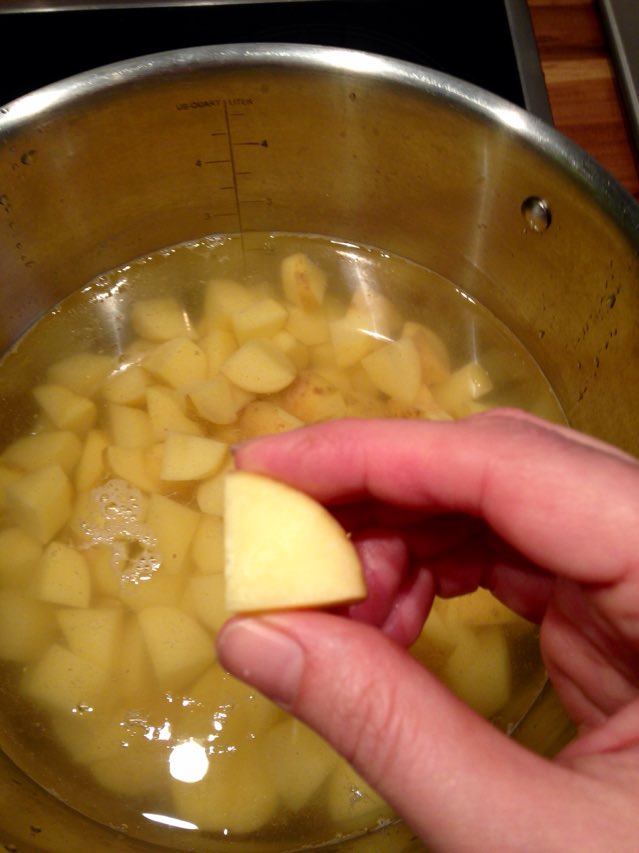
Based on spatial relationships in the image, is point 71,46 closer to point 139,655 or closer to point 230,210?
point 230,210

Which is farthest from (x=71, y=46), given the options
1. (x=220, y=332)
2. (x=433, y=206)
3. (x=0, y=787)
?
(x=0, y=787)

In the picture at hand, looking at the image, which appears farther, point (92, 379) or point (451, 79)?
point (92, 379)

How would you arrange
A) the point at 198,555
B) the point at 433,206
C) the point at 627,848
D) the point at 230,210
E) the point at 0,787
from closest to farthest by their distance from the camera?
the point at 627,848 → the point at 0,787 → the point at 198,555 → the point at 433,206 → the point at 230,210

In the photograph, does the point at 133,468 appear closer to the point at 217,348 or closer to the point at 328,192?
the point at 217,348

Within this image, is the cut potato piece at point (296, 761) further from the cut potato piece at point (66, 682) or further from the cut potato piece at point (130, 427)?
the cut potato piece at point (130, 427)

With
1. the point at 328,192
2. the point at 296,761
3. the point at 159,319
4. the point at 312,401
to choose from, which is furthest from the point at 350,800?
the point at 328,192

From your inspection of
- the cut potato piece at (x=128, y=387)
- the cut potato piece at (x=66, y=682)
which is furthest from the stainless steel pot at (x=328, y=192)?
the cut potato piece at (x=128, y=387)
